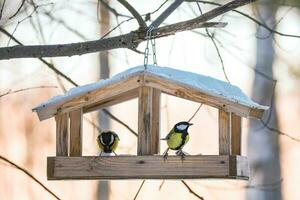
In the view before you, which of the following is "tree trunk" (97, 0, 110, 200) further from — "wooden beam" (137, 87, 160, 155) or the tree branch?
"wooden beam" (137, 87, 160, 155)

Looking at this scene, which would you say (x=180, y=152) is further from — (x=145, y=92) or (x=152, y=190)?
(x=152, y=190)

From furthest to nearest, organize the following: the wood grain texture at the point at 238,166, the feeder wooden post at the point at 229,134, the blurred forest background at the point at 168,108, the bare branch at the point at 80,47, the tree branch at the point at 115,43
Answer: the blurred forest background at the point at 168,108, the bare branch at the point at 80,47, the tree branch at the point at 115,43, the feeder wooden post at the point at 229,134, the wood grain texture at the point at 238,166

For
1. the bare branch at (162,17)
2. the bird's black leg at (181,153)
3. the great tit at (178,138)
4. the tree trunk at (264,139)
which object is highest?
the tree trunk at (264,139)

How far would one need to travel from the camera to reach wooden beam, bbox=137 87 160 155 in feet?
9.86

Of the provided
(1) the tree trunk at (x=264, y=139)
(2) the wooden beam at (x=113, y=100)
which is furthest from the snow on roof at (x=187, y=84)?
(1) the tree trunk at (x=264, y=139)

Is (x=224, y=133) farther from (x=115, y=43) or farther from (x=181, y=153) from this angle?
(x=115, y=43)

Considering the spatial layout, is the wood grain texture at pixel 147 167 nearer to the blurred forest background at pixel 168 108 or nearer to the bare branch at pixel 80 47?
the bare branch at pixel 80 47

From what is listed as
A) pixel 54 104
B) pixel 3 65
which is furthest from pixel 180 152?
pixel 3 65

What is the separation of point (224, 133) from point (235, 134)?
0.47ft

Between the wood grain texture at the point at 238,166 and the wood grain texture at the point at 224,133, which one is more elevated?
the wood grain texture at the point at 224,133

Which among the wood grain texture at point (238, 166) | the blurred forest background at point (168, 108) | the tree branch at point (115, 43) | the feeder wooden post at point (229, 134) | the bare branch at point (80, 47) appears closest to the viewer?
the wood grain texture at point (238, 166)

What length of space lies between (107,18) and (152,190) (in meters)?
1.39

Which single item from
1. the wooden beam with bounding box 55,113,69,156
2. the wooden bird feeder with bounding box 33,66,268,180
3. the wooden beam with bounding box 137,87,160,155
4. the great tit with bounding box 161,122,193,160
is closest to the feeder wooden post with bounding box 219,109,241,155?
the wooden bird feeder with bounding box 33,66,268,180

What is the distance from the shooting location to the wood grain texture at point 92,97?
3.01 meters
